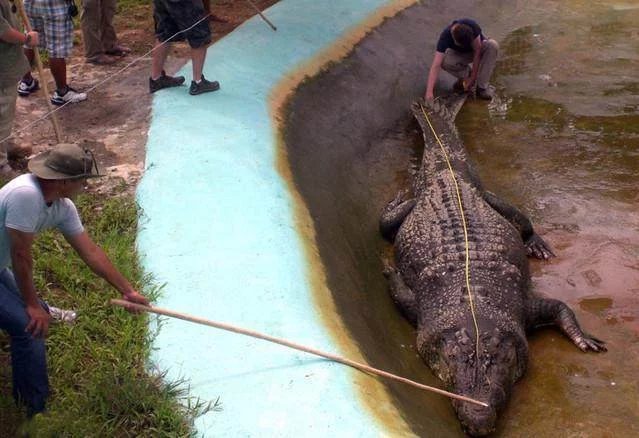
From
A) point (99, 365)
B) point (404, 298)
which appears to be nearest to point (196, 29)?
point (404, 298)

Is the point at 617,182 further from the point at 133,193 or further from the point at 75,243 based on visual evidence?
the point at 75,243

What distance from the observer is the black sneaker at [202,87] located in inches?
201

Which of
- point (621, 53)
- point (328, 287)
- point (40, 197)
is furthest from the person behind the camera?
point (621, 53)

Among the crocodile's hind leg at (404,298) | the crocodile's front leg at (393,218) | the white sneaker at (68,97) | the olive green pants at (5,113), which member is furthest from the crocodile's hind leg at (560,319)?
the white sneaker at (68,97)

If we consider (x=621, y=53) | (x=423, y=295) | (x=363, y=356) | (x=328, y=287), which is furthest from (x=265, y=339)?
(x=621, y=53)

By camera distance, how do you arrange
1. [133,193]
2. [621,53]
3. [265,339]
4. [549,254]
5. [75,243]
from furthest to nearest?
[621,53] < [549,254] < [133,193] < [265,339] < [75,243]

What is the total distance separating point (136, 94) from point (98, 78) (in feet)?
2.08

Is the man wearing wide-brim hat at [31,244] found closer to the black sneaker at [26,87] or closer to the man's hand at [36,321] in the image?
the man's hand at [36,321]

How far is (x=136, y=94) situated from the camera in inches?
211

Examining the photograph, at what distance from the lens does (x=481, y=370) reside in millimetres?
3494

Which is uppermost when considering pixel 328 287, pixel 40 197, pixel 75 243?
pixel 40 197

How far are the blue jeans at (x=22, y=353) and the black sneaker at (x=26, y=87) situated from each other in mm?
3077

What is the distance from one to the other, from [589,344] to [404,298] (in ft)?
3.74

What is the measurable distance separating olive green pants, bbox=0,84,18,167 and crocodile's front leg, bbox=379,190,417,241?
2685mm
